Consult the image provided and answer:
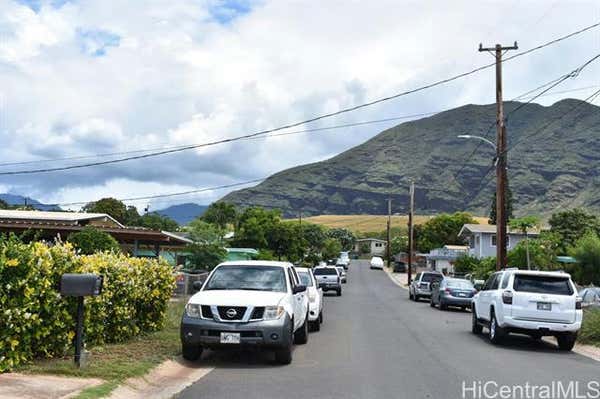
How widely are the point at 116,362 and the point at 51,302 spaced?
1400mm

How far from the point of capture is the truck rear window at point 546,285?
16391 mm

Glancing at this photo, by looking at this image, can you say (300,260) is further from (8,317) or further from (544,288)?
(8,317)

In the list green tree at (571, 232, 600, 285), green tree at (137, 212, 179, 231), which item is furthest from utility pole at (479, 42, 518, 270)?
green tree at (137, 212, 179, 231)

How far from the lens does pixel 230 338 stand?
11.9 metres

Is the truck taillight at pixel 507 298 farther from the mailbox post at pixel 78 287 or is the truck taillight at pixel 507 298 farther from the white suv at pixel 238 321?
the mailbox post at pixel 78 287

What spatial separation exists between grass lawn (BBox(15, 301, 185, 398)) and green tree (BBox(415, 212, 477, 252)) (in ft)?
325

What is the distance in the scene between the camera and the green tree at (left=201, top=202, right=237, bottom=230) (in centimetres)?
9500

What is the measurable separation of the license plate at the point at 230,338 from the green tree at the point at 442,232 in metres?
101

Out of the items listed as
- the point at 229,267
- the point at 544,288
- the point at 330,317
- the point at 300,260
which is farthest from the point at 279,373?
the point at 300,260

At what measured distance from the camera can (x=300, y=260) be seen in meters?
72.0

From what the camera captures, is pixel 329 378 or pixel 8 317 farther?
pixel 329 378

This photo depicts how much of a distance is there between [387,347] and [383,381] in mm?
4622

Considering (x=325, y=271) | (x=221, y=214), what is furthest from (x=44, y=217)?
(x=221, y=214)

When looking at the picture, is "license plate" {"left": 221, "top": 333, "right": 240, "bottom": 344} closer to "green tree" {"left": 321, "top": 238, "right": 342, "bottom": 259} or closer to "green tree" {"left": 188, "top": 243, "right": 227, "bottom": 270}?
"green tree" {"left": 188, "top": 243, "right": 227, "bottom": 270}
